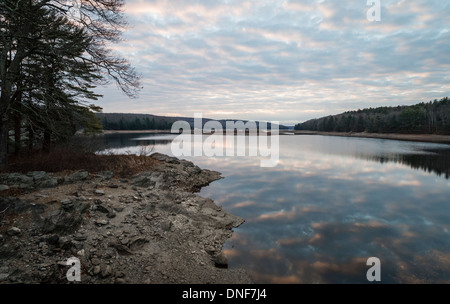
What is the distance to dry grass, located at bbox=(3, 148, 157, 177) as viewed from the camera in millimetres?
10139

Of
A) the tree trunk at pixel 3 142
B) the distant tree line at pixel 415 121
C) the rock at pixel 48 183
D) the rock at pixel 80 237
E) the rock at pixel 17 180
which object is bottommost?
the rock at pixel 80 237

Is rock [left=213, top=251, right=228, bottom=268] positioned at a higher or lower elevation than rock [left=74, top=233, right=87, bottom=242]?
lower

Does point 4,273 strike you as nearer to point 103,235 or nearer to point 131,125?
point 103,235

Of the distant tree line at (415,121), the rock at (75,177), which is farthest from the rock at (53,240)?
the distant tree line at (415,121)

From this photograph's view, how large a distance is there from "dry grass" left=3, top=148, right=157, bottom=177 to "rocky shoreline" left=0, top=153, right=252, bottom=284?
1837mm

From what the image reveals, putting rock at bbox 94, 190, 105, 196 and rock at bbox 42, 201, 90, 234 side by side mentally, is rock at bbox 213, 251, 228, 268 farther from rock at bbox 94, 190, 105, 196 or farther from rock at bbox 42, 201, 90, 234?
rock at bbox 94, 190, 105, 196

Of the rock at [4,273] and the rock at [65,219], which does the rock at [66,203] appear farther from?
the rock at [4,273]

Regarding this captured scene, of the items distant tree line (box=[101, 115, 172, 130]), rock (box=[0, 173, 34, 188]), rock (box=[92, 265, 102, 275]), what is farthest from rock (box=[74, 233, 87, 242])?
distant tree line (box=[101, 115, 172, 130])

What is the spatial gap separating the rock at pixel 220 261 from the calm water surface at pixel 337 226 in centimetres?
21

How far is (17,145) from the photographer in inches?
513

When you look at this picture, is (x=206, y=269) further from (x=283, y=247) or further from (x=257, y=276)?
(x=283, y=247)

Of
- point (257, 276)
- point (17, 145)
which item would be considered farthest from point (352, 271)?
point (17, 145)

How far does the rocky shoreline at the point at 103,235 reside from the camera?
5.05m
